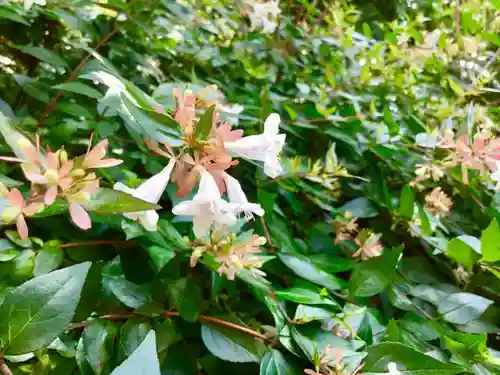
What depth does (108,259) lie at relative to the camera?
2.18ft

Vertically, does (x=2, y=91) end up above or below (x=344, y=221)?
above

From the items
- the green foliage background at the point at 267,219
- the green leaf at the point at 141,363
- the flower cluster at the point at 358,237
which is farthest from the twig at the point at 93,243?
the flower cluster at the point at 358,237

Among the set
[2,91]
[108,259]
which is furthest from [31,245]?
[2,91]

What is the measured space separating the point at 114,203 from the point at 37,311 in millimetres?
105

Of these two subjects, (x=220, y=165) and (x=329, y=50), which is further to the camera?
(x=329, y=50)

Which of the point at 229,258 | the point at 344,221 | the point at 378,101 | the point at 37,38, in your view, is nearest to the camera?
the point at 229,258

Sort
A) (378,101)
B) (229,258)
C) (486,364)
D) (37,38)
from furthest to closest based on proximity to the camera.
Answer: (378,101), (37,38), (486,364), (229,258)

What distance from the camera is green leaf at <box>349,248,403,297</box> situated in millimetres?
693

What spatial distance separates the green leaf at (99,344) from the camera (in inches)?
19.9

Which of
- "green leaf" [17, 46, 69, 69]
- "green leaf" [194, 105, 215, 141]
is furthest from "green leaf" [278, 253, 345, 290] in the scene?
"green leaf" [17, 46, 69, 69]

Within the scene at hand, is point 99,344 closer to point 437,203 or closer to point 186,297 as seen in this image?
point 186,297

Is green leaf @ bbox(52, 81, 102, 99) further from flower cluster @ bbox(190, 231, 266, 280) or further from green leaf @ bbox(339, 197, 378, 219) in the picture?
green leaf @ bbox(339, 197, 378, 219)

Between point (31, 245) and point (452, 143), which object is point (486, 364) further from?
point (31, 245)

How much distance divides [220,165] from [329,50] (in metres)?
0.99
